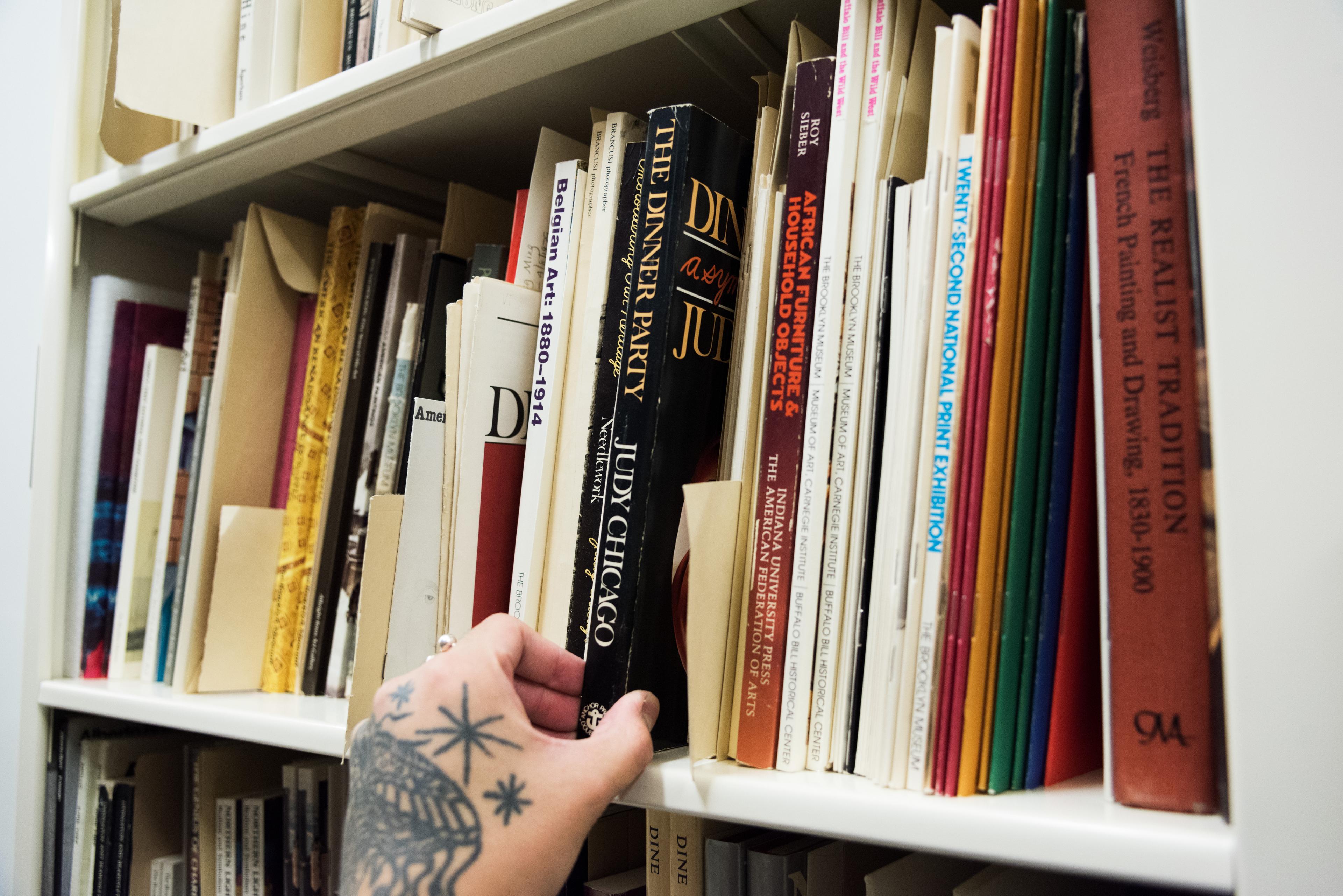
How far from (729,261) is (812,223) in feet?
0.26

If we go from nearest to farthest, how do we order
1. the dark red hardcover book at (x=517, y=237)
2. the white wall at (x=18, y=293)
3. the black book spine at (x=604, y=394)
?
the black book spine at (x=604, y=394) → the dark red hardcover book at (x=517, y=237) → the white wall at (x=18, y=293)

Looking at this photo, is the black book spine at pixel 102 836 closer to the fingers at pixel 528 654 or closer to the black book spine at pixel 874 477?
the fingers at pixel 528 654

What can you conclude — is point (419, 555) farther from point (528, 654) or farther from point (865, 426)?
point (865, 426)

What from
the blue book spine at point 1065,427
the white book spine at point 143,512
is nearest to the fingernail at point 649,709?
the blue book spine at point 1065,427

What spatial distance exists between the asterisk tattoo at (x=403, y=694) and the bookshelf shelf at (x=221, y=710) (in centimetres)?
17

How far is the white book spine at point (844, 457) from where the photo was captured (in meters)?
0.50

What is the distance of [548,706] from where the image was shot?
1.85ft

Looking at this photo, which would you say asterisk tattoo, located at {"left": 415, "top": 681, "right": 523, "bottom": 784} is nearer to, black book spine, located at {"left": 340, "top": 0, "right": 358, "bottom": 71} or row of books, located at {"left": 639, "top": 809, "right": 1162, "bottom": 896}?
row of books, located at {"left": 639, "top": 809, "right": 1162, "bottom": 896}

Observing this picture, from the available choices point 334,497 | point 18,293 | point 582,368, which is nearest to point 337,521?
point 334,497

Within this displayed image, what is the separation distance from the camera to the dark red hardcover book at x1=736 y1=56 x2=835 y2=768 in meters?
0.51

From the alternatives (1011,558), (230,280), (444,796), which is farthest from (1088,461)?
(230,280)

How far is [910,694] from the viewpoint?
0.46 metres

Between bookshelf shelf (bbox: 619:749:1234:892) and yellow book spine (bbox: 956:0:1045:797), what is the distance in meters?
0.04

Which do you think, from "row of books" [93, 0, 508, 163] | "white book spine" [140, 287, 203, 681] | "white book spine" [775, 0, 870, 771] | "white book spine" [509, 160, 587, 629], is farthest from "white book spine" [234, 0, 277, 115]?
"white book spine" [775, 0, 870, 771]
